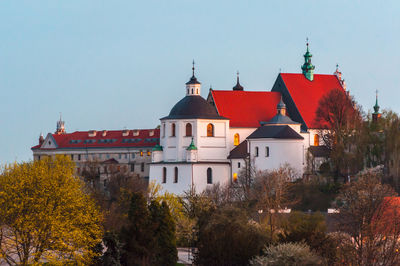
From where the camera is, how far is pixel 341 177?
91.5 m

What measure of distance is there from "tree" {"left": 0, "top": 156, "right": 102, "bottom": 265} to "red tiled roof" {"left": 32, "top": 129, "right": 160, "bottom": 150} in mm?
74885

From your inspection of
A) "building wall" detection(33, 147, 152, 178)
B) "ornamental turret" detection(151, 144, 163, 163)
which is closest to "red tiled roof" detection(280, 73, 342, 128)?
"ornamental turret" detection(151, 144, 163, 163)

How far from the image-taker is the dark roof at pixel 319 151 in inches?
3725

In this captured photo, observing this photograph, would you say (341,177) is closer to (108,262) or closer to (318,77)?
(318,77)

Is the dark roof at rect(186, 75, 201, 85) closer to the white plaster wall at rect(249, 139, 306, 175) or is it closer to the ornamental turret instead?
the ornamental turret

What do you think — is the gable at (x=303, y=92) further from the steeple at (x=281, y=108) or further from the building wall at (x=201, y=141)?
the building wall at (x=201, y=141)

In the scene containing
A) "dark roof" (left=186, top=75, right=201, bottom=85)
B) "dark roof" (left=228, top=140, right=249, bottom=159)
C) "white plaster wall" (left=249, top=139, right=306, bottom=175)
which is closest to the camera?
"white plaster wall" (left=249, top=139, right=306, bottom=175)

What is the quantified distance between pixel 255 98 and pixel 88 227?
52.3m

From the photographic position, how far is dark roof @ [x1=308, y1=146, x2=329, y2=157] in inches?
3725

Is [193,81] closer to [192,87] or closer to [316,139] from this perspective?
[192,87]

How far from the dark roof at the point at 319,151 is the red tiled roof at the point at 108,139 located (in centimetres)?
3732

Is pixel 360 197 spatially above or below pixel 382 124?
below

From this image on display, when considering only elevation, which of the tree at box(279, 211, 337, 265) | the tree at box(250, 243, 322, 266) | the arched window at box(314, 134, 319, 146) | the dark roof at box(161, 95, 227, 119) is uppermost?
the dark roof at box(161, 95, 227, 119)

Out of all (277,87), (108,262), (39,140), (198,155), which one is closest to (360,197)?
(108,262)
